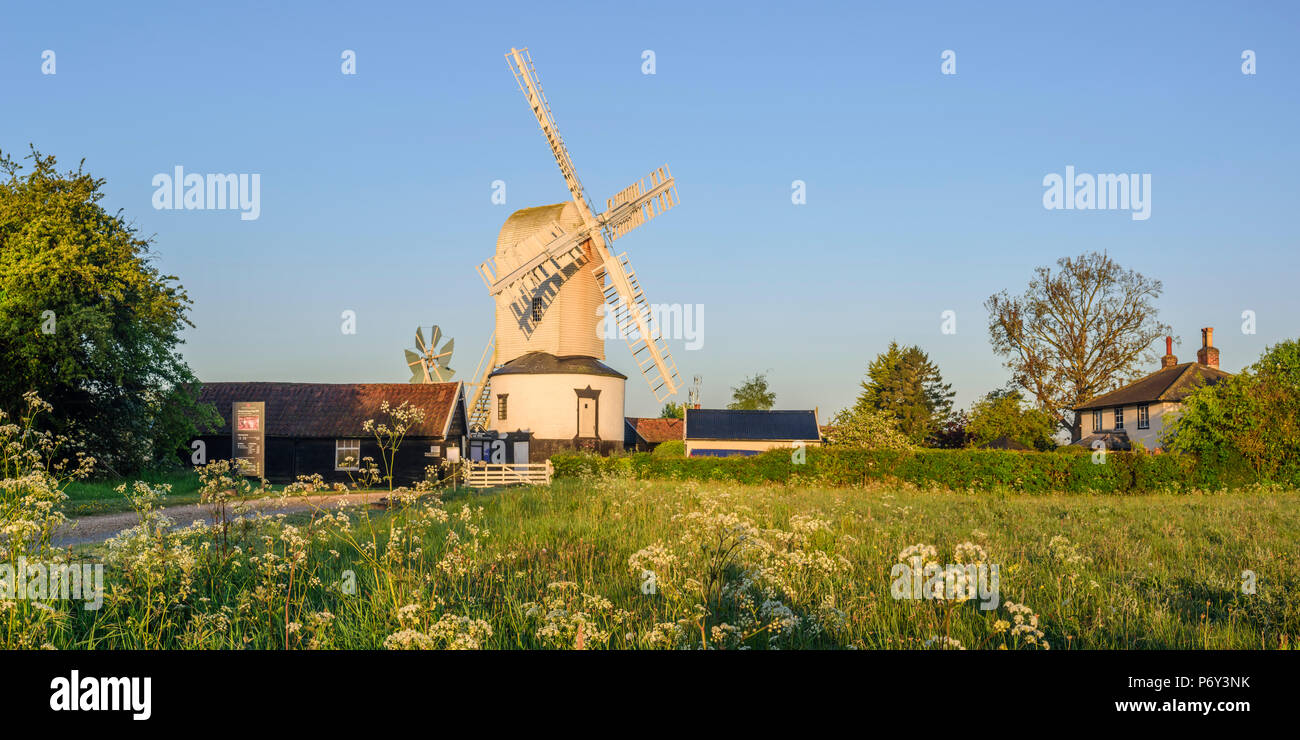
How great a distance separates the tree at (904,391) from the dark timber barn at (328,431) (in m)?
34.4

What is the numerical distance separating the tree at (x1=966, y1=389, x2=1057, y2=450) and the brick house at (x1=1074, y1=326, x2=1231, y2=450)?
3.25 meters

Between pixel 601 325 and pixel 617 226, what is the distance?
5.39 m

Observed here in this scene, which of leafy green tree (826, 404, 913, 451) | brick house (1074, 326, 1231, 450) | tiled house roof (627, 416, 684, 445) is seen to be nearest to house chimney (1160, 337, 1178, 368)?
brick house (1074, 326, 1231, 450)

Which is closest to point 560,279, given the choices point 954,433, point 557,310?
point 557,310

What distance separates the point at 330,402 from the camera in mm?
34344

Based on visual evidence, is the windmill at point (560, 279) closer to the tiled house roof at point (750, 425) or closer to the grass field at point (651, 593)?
the tiled house roof at point (750, 425)

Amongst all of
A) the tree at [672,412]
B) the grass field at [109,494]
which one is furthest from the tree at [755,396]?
the grass field at [109,494]

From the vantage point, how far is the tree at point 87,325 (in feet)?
66.5

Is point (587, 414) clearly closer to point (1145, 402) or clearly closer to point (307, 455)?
point (307, 455)

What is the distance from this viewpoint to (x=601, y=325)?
40.4m

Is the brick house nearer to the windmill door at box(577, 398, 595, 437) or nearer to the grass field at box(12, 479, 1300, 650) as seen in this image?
the windmill door at box(577, 398, 595, 437)

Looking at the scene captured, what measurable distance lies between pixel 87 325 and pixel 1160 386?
52.6 m
